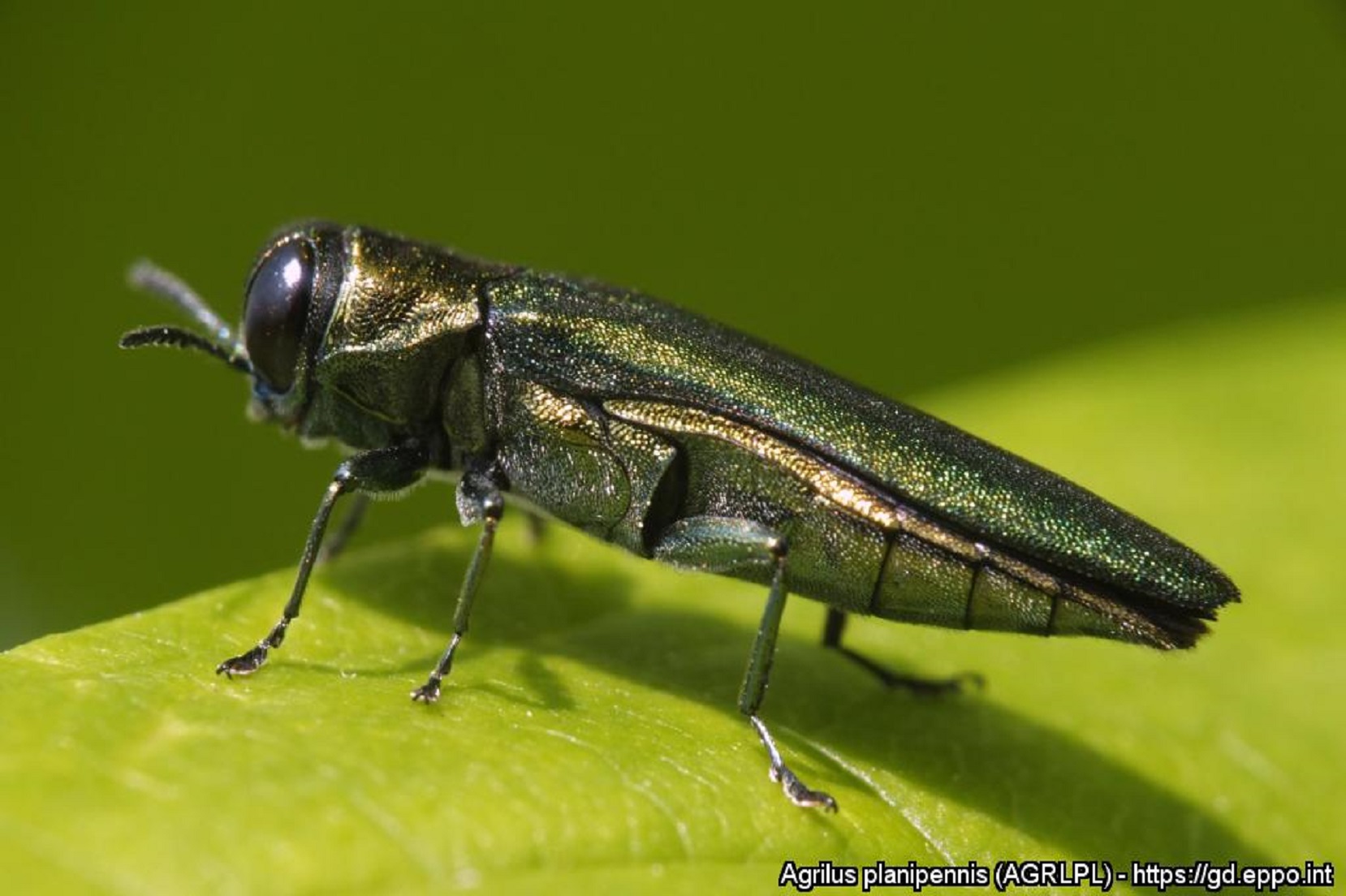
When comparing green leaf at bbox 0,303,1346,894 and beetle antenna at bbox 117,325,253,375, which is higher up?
beetle antenna at bbox 117,325,253,375

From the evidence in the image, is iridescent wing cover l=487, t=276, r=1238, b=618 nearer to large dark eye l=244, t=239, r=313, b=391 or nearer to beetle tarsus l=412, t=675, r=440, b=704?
large dark eye l=244, t=239, r=313, b=391

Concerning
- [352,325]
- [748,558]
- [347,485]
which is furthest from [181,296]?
[748,558]

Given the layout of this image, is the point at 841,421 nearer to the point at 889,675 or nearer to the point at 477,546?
the point at 889,675

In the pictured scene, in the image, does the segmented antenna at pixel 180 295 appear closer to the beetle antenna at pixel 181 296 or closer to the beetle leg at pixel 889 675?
the beetle antenna at pixel 181 296

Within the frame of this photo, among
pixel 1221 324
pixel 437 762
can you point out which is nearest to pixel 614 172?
pixel 1221 324

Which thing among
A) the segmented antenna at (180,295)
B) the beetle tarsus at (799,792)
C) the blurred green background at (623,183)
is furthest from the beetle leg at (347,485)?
the blurred green background at (623,183)

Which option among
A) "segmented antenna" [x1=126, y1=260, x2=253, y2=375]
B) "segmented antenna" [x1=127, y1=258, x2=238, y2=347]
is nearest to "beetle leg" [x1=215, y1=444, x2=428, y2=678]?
"segmented antenna" [x1=126, y1=260, x2=253, y2=375]
